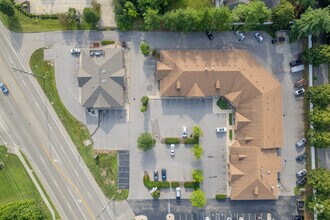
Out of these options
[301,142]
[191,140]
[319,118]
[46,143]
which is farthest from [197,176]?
[46,143]

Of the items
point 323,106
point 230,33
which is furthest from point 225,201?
point 230,33

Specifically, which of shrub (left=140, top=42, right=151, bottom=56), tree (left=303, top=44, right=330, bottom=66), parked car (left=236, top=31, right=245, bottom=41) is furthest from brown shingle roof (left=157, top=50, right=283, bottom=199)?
tree (left=303, top=44, right=330, bottom=66)

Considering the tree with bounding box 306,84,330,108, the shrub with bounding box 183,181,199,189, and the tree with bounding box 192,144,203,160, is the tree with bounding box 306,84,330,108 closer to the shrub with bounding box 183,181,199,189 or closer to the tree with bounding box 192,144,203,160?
the tree with bounding box 192,144,203,160

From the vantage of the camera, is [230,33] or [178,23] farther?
[230,33]

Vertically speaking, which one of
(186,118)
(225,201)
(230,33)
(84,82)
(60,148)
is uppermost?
(230,33)

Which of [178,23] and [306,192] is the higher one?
[178,23]

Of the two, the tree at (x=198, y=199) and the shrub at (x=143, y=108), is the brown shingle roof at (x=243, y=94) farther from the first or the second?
the tree at (x=198, y=199)

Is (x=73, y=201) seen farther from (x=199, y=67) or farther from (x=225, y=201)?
(x=199, y=67)
